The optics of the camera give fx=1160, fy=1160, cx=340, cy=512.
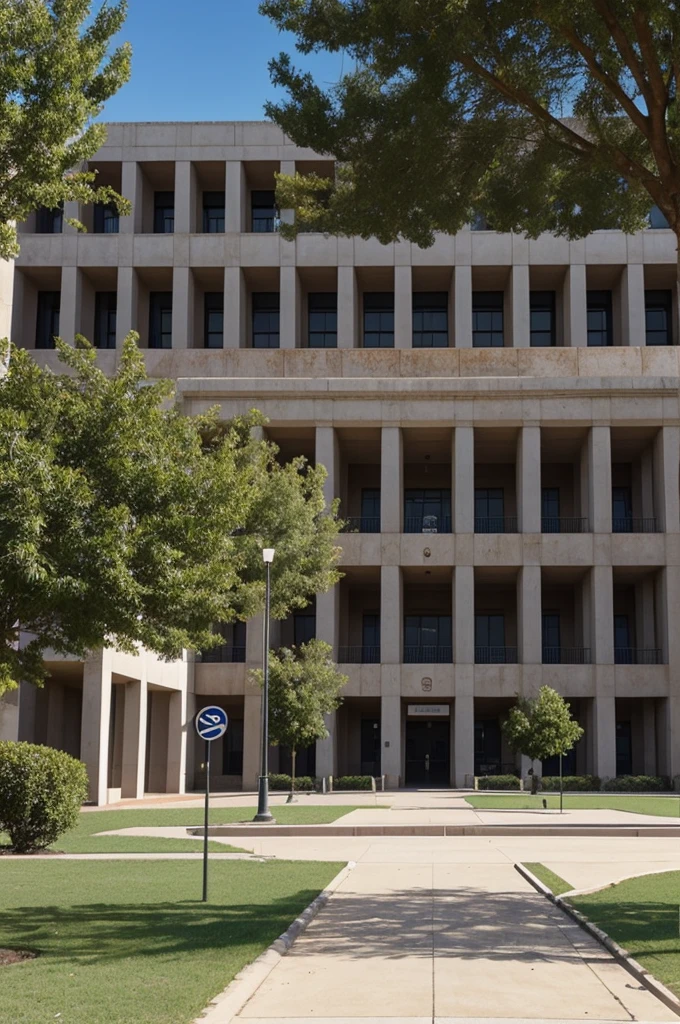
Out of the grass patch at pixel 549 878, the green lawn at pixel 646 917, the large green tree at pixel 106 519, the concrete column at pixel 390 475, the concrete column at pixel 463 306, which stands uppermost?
the concrete column at pixel 463 306

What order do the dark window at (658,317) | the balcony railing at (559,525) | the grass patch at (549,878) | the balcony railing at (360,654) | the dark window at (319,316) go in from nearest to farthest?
the grass patch at (549,878), the balcony railing at (360,654), the balcony railing at (559,525), the dark window at (658,317), the dark window at (319,316)

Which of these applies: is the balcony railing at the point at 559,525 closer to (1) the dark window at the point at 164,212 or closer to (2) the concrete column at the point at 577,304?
(2) the concrete column at the point at 577,304

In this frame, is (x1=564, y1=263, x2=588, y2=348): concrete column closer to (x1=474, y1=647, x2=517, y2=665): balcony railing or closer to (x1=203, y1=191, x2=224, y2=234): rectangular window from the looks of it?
(x1=474, y1=647, x2=517, y2=665): balcony railing

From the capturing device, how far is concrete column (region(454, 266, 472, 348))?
54125mm

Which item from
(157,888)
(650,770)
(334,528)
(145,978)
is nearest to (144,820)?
(334,528)

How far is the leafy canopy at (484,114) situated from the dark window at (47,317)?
44386 mm

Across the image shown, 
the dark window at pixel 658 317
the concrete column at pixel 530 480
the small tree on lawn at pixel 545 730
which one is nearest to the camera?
the small tree on lawn at pixel 545 730

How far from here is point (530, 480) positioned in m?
50.8

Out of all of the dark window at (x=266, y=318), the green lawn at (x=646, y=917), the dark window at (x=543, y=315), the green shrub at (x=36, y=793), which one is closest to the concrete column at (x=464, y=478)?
the dark window at (x=543, y=315)

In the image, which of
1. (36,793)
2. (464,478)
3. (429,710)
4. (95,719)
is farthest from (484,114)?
(429,710)

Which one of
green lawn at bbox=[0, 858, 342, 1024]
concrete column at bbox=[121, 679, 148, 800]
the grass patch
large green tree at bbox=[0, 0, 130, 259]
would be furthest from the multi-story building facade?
large green tree at bbox=[0, 0, 130, 259]

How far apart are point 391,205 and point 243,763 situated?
38.5 m

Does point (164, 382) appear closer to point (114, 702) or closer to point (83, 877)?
point (83, 877)

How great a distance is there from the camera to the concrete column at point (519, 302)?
177 ft
